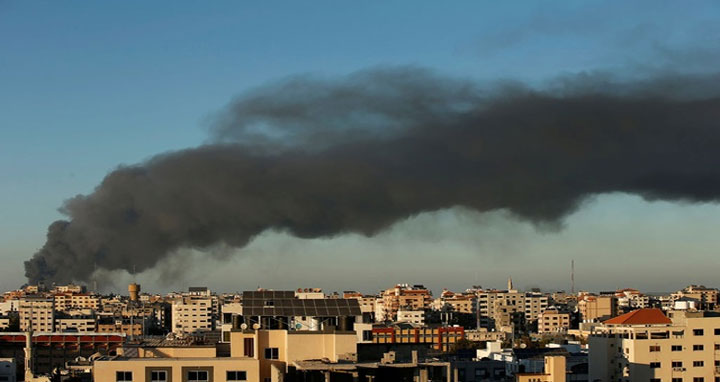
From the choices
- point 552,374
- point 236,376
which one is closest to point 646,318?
point 552,374

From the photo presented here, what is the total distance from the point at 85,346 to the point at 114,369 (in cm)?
11904

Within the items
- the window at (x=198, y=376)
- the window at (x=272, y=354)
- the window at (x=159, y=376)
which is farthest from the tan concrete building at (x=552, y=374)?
the window at (x=159, y=376)

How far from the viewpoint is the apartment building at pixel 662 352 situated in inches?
2734

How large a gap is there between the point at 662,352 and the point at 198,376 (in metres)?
37.7

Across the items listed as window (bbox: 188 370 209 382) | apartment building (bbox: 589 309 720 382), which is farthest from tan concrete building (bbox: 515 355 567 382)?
window (bbox: 188 370 209 382)

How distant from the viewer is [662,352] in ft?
229

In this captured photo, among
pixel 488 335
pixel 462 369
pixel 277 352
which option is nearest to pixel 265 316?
pixel 277 352

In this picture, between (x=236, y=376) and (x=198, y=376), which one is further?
(x=236, y=376)

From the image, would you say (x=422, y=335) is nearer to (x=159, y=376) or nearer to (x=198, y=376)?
(x=198, y=376)

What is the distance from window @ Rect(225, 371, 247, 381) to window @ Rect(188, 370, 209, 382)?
763 millimetres

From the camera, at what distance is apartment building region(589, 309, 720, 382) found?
69.4 m

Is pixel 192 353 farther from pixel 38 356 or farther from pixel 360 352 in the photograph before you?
pixel 38 356

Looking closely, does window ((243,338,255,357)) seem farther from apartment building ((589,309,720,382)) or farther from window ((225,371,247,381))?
apartment building ((589,309,720,382))

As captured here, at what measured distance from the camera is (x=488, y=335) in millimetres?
171375
